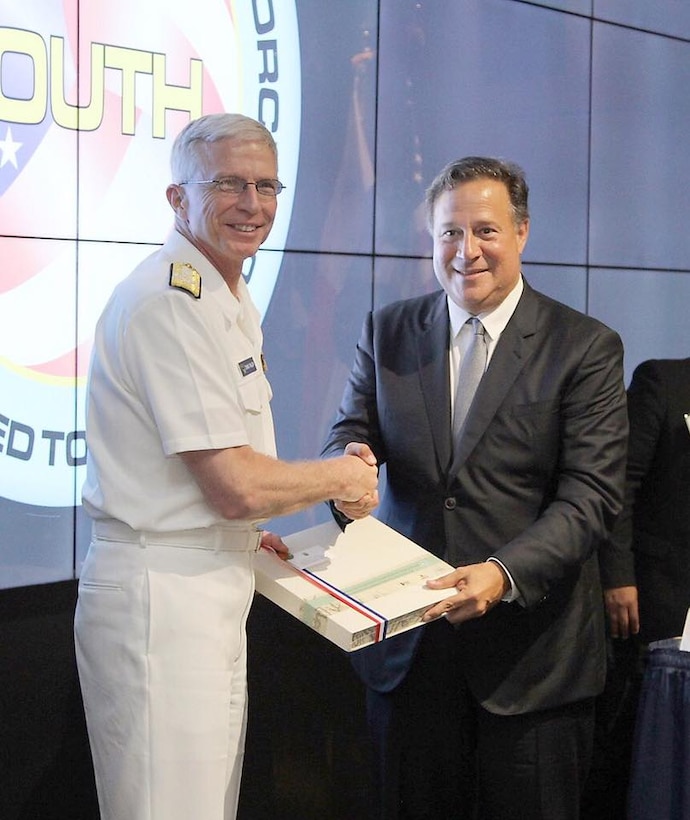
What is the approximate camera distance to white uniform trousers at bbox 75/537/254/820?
1899 millimetres

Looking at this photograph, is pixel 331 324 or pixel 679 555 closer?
pixel 679 555

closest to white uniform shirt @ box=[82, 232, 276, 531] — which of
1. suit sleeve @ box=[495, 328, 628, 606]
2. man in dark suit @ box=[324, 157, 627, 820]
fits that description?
man in dark suit @ box=[324, 157, 627, 820]

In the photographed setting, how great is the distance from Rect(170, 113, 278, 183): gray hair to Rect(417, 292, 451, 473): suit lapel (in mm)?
650

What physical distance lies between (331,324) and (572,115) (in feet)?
4.23

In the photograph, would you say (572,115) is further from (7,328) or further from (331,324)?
(7,328)

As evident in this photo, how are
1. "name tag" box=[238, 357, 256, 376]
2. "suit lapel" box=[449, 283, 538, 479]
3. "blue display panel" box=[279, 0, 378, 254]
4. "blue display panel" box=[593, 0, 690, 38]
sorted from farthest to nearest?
"blue display panel" box=[593, 0, 690, 38], "blue display panel" box=[279, 0, 378, 254], "suit lapel" box=[449, 283, 538, 479], "name tag" box=[238, 357, 256, 376]

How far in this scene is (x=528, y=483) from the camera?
2338 millimetres

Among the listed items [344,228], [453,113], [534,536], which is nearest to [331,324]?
[344,228]

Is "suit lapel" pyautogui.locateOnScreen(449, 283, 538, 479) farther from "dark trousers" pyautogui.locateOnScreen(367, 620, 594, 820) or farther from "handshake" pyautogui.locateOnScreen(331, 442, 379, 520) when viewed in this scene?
"dark trousers" pyautogui.locateOnScreen(367, 620, 594, 820)

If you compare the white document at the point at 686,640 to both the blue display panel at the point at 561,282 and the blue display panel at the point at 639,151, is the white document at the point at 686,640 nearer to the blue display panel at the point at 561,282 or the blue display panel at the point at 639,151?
the blue display panel at the point at 561,282

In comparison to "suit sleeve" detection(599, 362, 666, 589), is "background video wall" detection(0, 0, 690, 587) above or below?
above

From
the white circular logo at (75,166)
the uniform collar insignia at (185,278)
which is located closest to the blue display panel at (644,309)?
the white circular logo at (75,166)

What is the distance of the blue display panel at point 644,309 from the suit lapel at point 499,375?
61.5 inches

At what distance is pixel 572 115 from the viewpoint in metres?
3.76
